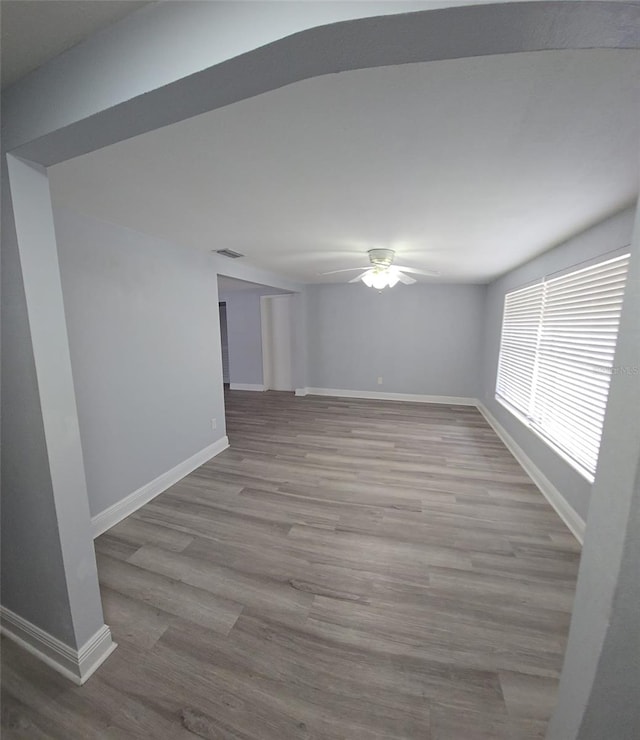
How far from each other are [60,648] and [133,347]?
70.3 inches

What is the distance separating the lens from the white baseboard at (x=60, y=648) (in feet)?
4.00

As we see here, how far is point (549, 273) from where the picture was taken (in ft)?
8.61

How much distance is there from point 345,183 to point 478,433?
12.0ft

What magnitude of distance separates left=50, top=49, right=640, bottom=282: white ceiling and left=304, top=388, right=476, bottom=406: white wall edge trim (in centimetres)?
339

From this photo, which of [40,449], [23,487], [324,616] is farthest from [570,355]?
[23,487]

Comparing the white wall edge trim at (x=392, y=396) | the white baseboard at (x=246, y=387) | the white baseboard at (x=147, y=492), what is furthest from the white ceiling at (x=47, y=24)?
the white baseboard at (x=246, y=387)

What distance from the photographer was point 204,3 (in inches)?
25.0

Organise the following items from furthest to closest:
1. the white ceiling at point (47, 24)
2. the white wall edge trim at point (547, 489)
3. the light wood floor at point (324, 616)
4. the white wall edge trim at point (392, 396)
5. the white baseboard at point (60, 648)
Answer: the white wall edge trim at point (392, 396) → the white wall edge trim at point (547, 489) → the white baseboard at point (60, 648) → the light wood floor at point (324, 616) → the white ceiling at point (47, 24)

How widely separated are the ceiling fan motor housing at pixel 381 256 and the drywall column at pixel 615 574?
2212mm

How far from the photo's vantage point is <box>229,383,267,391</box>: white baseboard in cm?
618

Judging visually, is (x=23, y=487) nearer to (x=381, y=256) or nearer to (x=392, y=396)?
(x=381, y=256)

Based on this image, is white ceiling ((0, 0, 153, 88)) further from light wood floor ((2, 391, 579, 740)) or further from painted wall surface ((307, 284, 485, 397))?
painted wall surface ((307, 284, 485, 397))

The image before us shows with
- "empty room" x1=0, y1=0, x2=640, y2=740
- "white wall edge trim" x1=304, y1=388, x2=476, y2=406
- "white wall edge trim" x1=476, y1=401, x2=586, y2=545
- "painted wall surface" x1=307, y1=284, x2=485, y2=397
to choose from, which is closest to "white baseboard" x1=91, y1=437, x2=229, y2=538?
"empty room" x1=0, y1=0, x2=640, y2=740

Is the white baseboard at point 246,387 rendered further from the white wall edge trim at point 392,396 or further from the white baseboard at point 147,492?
the white baseboard at point 147,492
